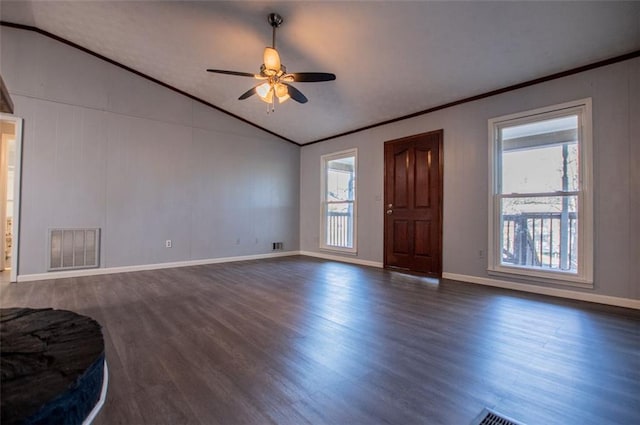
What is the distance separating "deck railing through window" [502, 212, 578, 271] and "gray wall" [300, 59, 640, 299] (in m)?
0.26

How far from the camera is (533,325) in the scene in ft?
8.23

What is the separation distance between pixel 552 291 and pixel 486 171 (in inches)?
65.0

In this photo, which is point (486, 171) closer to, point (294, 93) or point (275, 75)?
point (294, 93)

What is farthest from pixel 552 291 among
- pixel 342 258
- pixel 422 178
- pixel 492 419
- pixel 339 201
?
pixel 339 201

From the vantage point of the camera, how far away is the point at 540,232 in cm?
368

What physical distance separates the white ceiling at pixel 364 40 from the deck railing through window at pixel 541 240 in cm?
173

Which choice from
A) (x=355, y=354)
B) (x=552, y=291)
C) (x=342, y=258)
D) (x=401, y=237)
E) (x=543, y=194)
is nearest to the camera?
(x=355, y=354)

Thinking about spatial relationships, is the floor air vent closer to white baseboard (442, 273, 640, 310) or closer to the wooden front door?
white baseboard (442, 273, 640, 310)

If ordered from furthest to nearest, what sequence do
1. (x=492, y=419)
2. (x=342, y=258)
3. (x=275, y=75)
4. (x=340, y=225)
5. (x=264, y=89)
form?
(x=340, y=225)
(x=342, y=258)
(x=264, y=89)
(x=275, y=75)
(x=492, y=419)

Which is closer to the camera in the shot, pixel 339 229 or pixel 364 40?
pixel 364 40

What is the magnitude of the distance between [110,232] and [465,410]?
505cm

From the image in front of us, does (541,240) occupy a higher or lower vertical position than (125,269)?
higher

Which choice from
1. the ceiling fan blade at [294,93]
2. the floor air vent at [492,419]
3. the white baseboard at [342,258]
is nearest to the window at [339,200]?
the white baseboard at [342,258]

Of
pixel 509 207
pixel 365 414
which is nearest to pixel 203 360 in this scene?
pixel 365 414
